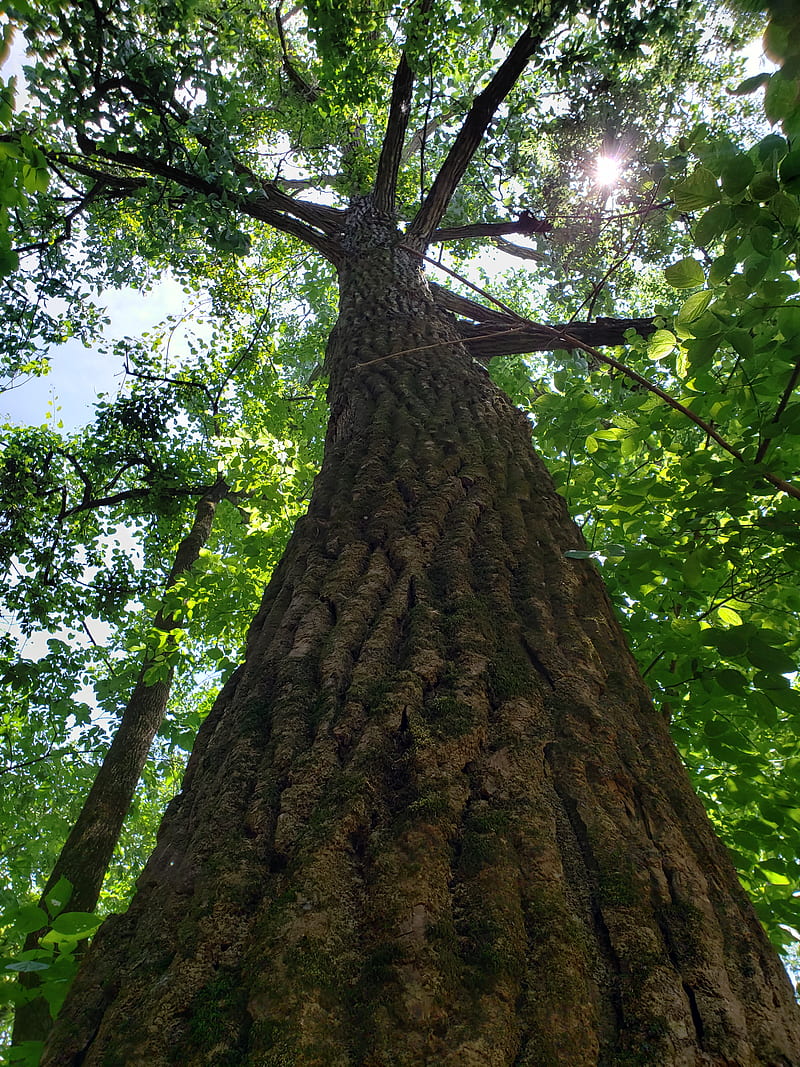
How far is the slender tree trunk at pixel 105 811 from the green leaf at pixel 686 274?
12.1ft

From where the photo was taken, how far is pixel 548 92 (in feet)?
26.5

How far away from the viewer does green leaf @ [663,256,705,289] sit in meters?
1.33

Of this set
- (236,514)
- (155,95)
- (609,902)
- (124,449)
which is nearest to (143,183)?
(155,95)

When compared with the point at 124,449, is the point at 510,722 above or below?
below

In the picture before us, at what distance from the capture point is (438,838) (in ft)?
3.42

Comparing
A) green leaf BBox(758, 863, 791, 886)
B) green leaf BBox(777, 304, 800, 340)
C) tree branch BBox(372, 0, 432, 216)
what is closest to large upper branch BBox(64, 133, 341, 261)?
tree branch BBox(372, 0, 432, 216)

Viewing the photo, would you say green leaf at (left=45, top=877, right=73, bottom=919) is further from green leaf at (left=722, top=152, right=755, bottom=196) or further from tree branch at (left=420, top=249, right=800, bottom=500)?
green leaf at (left=722, top=152, right=755, bottom=196)

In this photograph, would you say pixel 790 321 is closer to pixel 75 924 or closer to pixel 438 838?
pixel 438 838

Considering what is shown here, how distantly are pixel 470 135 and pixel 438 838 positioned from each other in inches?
222

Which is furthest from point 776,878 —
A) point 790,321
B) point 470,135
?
point 470,135

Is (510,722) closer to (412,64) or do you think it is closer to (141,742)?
(412,64)

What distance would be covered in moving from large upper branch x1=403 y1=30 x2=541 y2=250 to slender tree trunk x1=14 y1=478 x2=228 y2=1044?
3.58m

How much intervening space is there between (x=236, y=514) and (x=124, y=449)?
18.0 ft

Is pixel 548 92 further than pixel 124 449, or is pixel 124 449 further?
pixel 124 449
